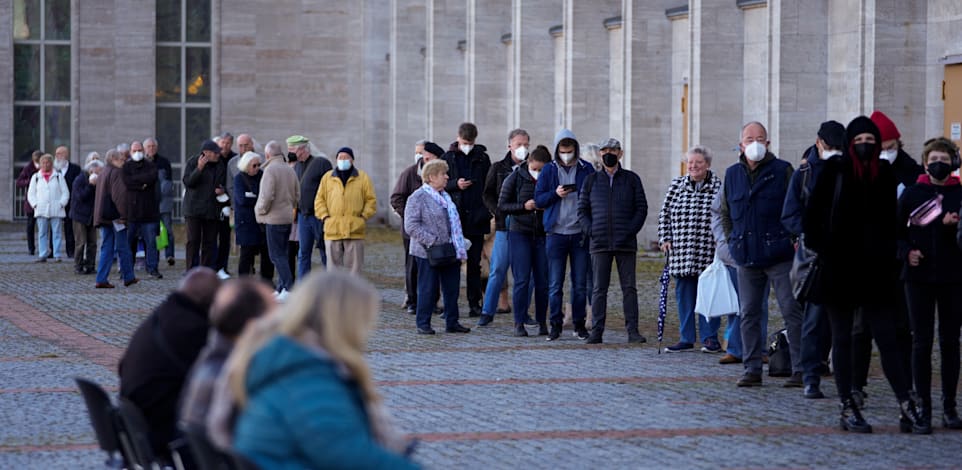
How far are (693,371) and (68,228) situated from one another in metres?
17.1

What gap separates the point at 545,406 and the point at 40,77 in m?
35.9

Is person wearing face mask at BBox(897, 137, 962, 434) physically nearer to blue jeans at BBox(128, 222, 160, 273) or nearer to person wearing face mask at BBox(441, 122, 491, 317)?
person wearing face mask at BBox(441, 122, 491, 317)

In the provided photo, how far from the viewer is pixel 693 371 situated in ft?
41.6

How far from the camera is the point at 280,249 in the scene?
1859cm

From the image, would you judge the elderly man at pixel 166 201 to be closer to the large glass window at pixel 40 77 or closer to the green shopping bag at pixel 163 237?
the green shopping bag at pixel 163 237

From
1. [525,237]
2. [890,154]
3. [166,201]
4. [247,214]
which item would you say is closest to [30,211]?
[166,201]

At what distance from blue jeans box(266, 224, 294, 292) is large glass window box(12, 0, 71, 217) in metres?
26.8

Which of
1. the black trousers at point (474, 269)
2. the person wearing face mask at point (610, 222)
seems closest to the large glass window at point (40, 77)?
the black trousers at point (474, 269)

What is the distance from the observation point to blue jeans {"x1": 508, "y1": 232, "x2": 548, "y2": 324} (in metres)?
15.6

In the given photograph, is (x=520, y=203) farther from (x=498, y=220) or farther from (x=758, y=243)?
(x=758, y=243)

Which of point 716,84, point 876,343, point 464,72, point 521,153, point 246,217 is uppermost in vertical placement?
point 464,72

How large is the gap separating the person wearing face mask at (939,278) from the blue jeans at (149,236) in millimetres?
13986

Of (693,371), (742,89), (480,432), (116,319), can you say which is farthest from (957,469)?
(742,89)

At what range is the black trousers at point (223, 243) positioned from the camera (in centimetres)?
2111
